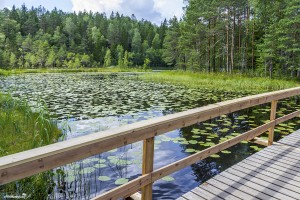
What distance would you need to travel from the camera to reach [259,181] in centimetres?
306

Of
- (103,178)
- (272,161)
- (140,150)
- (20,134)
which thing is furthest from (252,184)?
(20,134)

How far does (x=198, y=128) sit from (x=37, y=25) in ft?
290

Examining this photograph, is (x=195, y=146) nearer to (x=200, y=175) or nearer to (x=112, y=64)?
(x=200, y=175)

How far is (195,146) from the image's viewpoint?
5.93 m

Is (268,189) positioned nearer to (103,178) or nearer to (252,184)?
(252,184)

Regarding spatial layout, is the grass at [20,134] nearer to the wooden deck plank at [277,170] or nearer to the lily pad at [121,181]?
the lily pad at [121,181]

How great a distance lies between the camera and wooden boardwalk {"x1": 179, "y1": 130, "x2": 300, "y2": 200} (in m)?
2.74

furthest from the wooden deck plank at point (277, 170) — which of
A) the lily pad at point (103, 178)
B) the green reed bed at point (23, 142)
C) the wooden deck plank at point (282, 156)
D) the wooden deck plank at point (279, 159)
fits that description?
the green reed bed at point (23, 142)

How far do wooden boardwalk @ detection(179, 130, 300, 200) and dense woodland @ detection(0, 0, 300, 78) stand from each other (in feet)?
64.5

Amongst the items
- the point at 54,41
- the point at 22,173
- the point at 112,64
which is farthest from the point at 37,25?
the point at 22,173

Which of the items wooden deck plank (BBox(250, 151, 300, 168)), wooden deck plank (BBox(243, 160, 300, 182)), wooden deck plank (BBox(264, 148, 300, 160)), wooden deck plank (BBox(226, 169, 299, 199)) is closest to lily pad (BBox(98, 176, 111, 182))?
wooden deck plank (BBox(226, 169, 299, 199))

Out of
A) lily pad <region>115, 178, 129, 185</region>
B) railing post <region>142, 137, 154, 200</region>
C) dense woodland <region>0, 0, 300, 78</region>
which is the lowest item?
lily pad <region>115, 178, 129, 185</region>

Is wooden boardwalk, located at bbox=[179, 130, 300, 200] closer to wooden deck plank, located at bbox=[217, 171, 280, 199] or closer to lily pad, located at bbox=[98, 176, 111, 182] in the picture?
wooden deck plank, located at bbox=[217, 171, 280, 199]

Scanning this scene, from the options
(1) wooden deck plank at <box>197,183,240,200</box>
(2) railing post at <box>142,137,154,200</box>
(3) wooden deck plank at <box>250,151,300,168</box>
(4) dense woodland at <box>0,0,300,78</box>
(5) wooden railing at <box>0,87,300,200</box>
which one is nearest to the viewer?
(5) wooden railing at <box>0,87,300,200</box>
